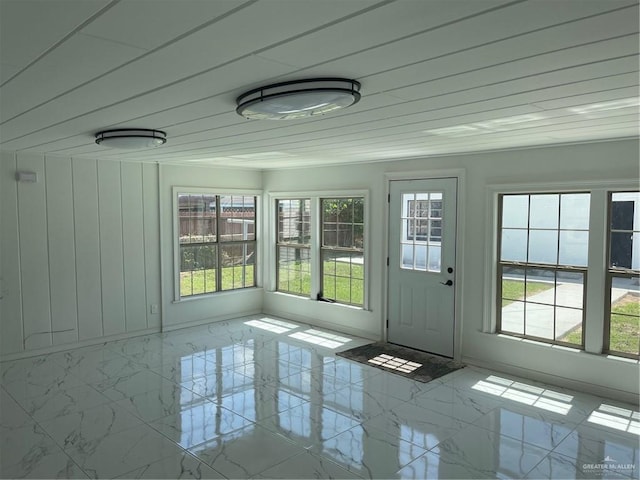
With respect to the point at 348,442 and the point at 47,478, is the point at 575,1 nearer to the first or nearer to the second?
the point at 348,442

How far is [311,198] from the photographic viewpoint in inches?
260

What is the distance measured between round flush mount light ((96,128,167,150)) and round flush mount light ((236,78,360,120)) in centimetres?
139

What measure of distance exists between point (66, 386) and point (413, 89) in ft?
13.2

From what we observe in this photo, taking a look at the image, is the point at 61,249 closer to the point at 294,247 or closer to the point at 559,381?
the point at 294,247

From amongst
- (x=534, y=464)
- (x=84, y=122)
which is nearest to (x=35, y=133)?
(x=84, y=122)

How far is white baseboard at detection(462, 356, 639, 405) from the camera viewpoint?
4.03m

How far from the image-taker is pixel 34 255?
16.8ft

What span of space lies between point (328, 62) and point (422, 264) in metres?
3.89

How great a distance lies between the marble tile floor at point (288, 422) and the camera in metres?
3.03

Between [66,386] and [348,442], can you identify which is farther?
[66,386]

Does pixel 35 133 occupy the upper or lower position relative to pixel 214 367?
upper

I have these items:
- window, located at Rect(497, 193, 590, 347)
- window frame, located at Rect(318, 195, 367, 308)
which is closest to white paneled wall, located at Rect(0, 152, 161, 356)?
window frame, located at Rect(318, 195, 367, 308)

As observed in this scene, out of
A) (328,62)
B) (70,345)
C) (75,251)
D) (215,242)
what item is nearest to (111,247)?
(75,251)

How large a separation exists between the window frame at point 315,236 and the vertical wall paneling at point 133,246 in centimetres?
194
